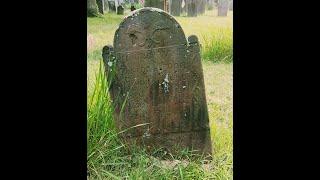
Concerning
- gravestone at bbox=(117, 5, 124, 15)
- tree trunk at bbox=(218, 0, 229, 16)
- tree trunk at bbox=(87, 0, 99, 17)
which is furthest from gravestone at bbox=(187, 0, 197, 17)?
tree trunk at bbox=(87, 0, 99, 17)

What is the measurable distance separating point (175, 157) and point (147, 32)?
637mm

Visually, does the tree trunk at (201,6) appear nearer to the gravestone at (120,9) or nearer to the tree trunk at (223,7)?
the tree trunk at (223,7)

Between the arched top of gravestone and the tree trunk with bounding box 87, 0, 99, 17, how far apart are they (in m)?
0.20

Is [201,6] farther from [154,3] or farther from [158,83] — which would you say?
[158,83]

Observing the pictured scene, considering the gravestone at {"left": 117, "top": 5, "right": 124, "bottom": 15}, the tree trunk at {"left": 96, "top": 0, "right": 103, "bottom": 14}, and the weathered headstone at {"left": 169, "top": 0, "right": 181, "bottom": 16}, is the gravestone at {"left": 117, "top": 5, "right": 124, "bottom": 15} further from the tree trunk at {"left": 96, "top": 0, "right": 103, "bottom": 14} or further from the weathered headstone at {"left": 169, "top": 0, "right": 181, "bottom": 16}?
the weathered headstone at {"left": 169, "top": 0, "right": 181, "bottom": 16}

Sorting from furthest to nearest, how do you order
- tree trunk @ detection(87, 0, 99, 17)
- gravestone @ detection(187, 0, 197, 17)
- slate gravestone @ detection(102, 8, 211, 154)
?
slate gravestone @ detection(102, 8, 211, 154), gravestone @ detection(187, 0, 197, 17), tree trunk @ detection(87, 0, 99, 17)

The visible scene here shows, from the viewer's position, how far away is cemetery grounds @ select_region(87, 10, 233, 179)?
289 centimetres

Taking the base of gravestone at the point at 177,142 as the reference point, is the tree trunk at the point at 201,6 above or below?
above

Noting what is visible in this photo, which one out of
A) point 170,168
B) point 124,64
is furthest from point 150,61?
point 170,168

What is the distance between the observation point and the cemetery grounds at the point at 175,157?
2.89 m

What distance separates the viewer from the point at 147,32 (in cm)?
306

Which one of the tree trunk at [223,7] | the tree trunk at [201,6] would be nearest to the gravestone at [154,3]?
the tree trunk at [201,6]

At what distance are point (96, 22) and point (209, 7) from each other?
543 mm
